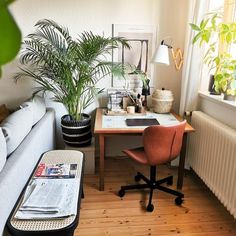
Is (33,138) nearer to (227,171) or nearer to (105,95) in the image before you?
(105,95)

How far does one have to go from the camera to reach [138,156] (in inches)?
82.0

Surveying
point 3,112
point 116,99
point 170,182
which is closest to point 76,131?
point 116,99

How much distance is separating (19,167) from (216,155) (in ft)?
5.19

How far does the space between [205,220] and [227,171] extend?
19.3 inches

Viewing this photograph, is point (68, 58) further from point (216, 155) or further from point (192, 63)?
point (216, 155)

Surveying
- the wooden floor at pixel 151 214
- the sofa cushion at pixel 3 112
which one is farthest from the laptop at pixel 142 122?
the sofa cushion at pixel 3 112

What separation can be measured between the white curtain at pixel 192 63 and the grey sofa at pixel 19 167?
1.54 m

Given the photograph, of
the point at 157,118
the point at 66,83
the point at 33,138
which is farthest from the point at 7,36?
the point at 157,118

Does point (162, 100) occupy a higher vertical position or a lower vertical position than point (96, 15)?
lower

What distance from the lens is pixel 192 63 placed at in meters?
2.34

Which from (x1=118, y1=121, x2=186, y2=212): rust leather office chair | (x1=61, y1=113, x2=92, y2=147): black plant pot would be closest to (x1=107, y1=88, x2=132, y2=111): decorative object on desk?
(x1=61, y1=113, x2=92, y2=147): black plant pot

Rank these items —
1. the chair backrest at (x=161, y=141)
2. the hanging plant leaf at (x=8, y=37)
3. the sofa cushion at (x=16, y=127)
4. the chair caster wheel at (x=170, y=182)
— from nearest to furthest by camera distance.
Result: the hanging plant leaf at (x=8, y=37) → the sofa cushion at (x=16, y=127) → the chair backrest at (x=161, y=141) → the chair caster wheel at (x=170, y=182)

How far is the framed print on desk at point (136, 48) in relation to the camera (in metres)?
2.63

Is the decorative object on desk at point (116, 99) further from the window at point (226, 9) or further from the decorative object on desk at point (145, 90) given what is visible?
the window at point (226, 9)
